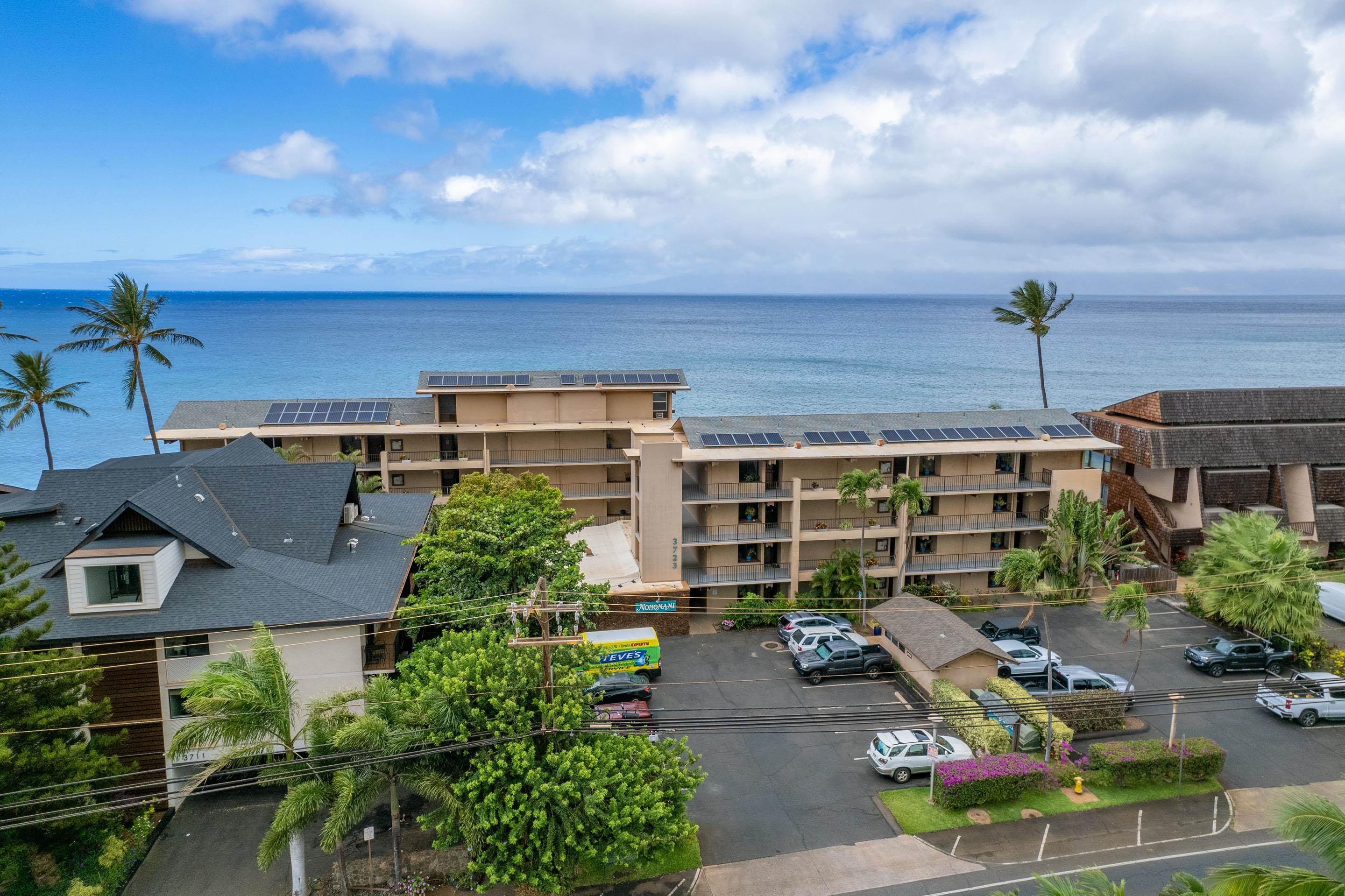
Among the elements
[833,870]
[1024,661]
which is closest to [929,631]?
[1024,661]

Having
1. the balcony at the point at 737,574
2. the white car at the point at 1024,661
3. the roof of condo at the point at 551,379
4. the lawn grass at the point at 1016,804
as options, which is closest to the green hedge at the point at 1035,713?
the lawn grass at the point at 1016,804

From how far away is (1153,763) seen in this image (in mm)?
28734

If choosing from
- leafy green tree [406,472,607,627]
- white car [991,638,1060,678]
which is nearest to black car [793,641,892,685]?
white car [991,638,1060,678]

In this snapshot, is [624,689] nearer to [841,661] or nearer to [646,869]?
[646,869]

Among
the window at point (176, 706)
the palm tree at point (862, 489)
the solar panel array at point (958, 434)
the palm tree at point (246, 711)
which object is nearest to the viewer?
the palm tree at point (246, 711)

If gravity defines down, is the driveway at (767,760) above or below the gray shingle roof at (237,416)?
below

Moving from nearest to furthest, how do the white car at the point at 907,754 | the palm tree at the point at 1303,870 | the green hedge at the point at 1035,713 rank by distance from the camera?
the palm tree at the point at 1303,870 < the white car at the point at 907,754 < the green hedge at the point at 1035,713

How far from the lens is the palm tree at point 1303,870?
13531 mm

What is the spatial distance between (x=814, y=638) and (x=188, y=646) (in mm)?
25664

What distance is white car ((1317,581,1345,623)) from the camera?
42.9m

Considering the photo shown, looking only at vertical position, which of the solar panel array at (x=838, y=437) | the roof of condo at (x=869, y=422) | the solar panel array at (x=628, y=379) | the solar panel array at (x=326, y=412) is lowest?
the solar panel array at (x=838, y=437)

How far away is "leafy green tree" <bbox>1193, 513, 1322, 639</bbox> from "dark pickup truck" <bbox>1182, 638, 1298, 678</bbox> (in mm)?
898

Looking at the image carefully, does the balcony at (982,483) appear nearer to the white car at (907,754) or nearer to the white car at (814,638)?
the white car at (814,638)

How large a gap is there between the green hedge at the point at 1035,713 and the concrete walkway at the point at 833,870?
6.89 metres
